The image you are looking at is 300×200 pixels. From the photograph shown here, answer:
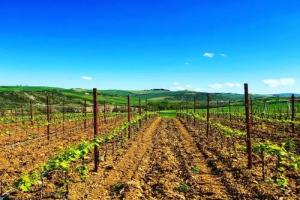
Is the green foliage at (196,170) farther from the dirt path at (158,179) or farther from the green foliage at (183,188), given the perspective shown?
the green foliage at (183,188)

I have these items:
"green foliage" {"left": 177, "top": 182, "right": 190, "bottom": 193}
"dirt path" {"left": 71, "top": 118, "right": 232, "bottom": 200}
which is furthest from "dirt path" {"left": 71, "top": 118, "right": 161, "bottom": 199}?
"green foliage" {"left": 177, "top": 182, "right": 190, "bottom": 193}

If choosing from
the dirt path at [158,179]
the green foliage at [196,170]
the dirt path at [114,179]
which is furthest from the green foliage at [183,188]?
the green foliage at [196,170]

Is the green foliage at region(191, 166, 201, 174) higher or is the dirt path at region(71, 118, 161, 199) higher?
the green foliage at region(191, 166, 201, 174)

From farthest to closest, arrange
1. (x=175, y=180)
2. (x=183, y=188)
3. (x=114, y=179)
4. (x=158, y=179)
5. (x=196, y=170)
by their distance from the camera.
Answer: (x=196, y=170) < (x=114, y=179) < (x=158, y=179) < (x=175, y=180) < (x=183, y=188)

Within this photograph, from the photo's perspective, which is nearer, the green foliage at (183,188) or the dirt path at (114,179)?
the dirt path at (114,179)

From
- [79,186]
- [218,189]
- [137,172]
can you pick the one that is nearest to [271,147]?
[218,189]

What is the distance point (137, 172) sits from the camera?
40.4 feet

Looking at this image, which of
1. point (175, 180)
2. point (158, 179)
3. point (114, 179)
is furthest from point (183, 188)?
point (114, 179)

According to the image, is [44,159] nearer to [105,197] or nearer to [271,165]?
[105,197]

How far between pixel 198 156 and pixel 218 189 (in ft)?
18.2

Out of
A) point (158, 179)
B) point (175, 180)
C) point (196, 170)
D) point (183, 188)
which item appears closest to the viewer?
point (183, 188)

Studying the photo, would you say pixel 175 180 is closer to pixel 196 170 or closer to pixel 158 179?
pixel 158 179

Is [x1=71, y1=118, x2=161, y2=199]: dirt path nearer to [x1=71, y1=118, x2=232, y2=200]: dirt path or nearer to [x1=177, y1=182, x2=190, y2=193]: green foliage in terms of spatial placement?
[x1=71, y1=118, x2=232, y2=200]: dirt path

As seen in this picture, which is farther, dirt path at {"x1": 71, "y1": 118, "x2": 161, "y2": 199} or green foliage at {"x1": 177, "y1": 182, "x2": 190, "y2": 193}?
green foliage at {"x1": 177, "y1": 182, "x2": 190, "y2": 193}
